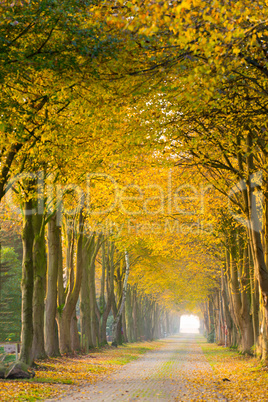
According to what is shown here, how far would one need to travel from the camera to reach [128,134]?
1283 cm

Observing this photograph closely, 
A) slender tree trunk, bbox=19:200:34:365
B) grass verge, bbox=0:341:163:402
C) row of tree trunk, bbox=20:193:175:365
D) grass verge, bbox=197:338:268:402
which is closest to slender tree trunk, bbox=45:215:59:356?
row of tree trunk, bbox=20:193:175:365

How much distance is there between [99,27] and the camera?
914 centimetres

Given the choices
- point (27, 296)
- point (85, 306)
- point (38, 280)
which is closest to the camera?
point (27, 296)

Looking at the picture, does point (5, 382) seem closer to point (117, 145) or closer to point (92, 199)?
point (117, 145)

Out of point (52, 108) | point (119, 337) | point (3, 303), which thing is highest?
point (52, 108)

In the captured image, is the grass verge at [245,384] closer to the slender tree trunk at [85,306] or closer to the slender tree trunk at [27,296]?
the slender tree trunk at [27,296]

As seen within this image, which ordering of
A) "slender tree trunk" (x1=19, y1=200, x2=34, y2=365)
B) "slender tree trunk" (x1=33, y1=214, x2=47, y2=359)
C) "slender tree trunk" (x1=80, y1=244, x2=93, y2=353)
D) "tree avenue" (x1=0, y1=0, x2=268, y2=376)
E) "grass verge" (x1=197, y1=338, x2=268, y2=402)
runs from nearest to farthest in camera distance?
"tree avenue" (x1=0, y1=0, x2=268, y2=376), "grass verge" (x1=197, y1=338, x2=268, y2=402), "slender tree trunk" (x1=19, y1=200, x2=34, y2=365), "slender tree trunk" (x1=33, y1=214, x2=47, y2=359), "slender tree trunk" (x1=80, y1=244, x2=93, y2=353)

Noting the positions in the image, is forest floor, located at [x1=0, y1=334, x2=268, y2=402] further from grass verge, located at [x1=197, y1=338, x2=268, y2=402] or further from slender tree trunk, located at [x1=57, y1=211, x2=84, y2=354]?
slender tree trunk, located at [x1=57, y1=211, x2=84, y2=354]

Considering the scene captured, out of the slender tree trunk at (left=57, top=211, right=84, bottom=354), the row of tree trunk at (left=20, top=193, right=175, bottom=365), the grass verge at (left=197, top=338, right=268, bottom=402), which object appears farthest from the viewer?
the slender tree trunk at (left=57, top=211, right=84, bottom=354)

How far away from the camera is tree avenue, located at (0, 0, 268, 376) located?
28.2 feet

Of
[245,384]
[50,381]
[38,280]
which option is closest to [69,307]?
[38,280]

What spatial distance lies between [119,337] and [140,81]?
102ft

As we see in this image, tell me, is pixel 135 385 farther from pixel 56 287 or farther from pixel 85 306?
pixel 85 306

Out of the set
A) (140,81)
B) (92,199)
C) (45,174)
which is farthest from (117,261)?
(140,81)
